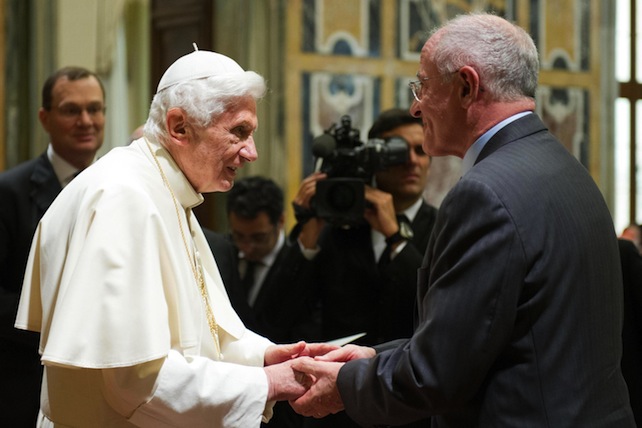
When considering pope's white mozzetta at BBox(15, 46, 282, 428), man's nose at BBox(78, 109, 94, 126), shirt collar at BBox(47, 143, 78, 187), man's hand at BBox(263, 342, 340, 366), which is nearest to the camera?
pope's white mozzetta at BBox(15, 46, 282, 428)

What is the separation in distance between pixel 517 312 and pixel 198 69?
48.7 inches

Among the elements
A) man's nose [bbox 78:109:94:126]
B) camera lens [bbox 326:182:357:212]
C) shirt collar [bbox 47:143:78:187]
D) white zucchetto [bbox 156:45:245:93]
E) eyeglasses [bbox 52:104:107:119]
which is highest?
white zucchetto [bbox 156:45:245:93]

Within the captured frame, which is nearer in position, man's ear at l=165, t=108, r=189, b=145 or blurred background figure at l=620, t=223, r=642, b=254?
man's ear at l=165, t=108, r=189, b=145

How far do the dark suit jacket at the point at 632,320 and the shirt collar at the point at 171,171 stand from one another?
1.84 metres

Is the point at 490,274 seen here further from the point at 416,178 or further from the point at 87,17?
the point at 87,17

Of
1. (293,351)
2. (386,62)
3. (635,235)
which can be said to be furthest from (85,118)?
(635,235)

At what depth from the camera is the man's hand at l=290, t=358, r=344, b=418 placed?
3.07 metres

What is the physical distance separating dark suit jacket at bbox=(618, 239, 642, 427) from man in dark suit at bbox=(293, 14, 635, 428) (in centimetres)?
143

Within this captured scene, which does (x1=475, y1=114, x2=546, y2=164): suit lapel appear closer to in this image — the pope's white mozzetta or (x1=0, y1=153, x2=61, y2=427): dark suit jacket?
the pope's white mozzetta

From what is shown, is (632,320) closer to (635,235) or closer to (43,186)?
(43,186)

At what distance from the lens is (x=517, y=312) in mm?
2592

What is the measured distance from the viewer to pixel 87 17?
7.43 m

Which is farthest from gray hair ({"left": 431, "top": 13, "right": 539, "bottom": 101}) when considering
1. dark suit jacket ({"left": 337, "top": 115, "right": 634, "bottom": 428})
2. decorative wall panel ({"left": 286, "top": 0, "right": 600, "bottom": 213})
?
decorative wall panel ({"left": 286, "top": 0, "right": 600, "bottom": 213})

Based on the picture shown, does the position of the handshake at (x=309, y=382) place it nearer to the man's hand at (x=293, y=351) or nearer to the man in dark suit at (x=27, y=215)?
the man's hand at (x=293, y=351)
